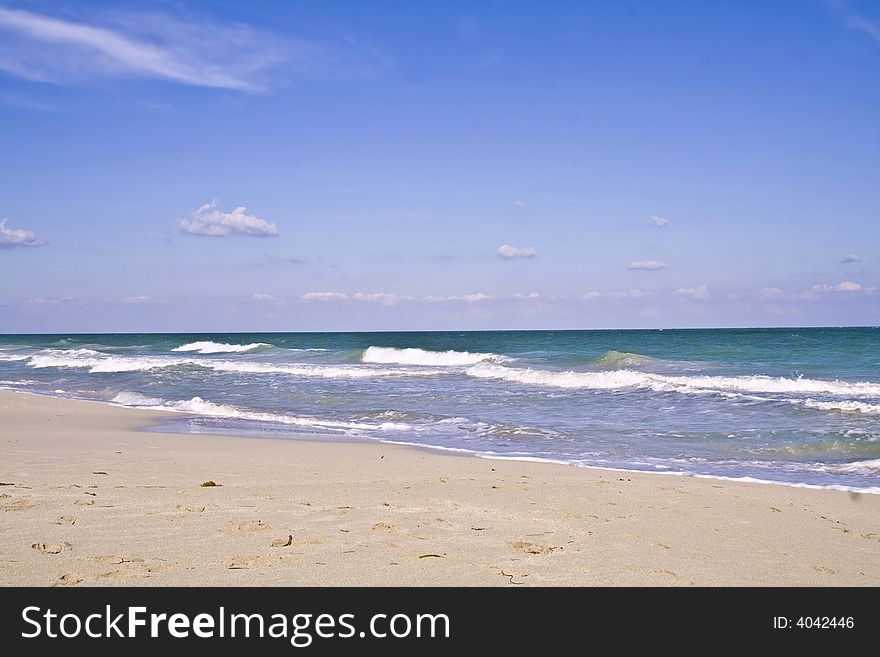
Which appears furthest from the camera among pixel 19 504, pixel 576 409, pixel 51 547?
pixel 576 409

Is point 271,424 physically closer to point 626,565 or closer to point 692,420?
point 692,420

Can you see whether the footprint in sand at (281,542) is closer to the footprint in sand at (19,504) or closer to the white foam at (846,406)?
the footprint in sand at (19,504)

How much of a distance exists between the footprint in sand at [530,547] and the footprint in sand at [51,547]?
9.83 ft

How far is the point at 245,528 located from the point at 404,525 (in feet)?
4.00

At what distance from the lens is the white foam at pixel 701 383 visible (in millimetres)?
18881

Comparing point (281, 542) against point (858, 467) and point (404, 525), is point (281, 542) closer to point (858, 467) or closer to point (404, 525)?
point (404, 525)

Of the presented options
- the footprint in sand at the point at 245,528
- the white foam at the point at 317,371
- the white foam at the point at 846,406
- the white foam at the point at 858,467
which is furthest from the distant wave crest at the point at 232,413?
the white foam at the point at 317,371

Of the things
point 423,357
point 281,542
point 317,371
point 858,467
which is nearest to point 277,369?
point 317,371

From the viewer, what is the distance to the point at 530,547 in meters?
4.86

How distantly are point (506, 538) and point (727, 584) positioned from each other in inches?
60.9

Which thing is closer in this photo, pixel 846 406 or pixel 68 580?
pixel 68 580

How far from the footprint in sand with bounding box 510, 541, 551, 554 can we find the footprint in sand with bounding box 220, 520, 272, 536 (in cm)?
184

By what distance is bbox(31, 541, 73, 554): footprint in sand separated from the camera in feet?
14.4
